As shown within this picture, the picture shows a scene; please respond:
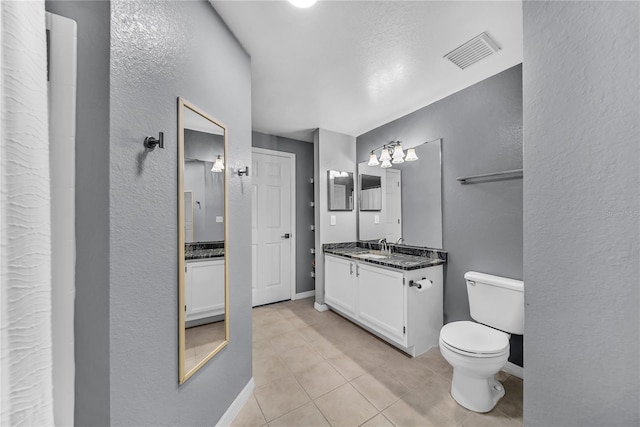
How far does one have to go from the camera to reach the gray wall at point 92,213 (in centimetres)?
71

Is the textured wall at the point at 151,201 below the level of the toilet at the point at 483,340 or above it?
above

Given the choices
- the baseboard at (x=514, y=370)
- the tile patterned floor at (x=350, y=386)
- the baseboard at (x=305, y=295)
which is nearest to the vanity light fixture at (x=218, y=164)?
the tile patterned floor at (x=350, y=386)

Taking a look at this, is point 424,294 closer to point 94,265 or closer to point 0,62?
point 94,265

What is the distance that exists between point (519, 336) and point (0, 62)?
2.76m

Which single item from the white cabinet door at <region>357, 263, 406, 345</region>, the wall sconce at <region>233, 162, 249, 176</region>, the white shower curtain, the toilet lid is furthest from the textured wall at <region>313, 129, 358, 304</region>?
the white shower curtain

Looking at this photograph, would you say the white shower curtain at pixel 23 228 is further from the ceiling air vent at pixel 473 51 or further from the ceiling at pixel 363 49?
the ceiling air vent at pixel 473 51

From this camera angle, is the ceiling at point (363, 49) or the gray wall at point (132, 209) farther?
the ceiling at point (363, 49)

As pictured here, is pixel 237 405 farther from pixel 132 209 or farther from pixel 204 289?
pixel 132 209

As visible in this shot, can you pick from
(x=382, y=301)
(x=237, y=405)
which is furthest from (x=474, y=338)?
(x=237, y=405)

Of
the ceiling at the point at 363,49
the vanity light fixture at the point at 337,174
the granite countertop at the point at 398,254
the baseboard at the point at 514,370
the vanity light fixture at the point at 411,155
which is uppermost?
the ceiling at the point at 363,49

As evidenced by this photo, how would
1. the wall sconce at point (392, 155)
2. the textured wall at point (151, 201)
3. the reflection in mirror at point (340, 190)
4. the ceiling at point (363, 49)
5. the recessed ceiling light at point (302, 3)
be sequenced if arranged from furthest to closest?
the reflection in mirror at point (340, 190) < the wall sconce at point (392, 155) < the ceiling at point (363, 49) < the recessed ceiling light at point (302, 3) < the textured wall at point (151, 201)

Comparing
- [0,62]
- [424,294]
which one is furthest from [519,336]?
[0,62]

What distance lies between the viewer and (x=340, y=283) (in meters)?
2.88

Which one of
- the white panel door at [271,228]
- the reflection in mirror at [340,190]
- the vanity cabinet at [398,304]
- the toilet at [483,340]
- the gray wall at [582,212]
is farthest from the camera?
the white panel door at [271,228]
